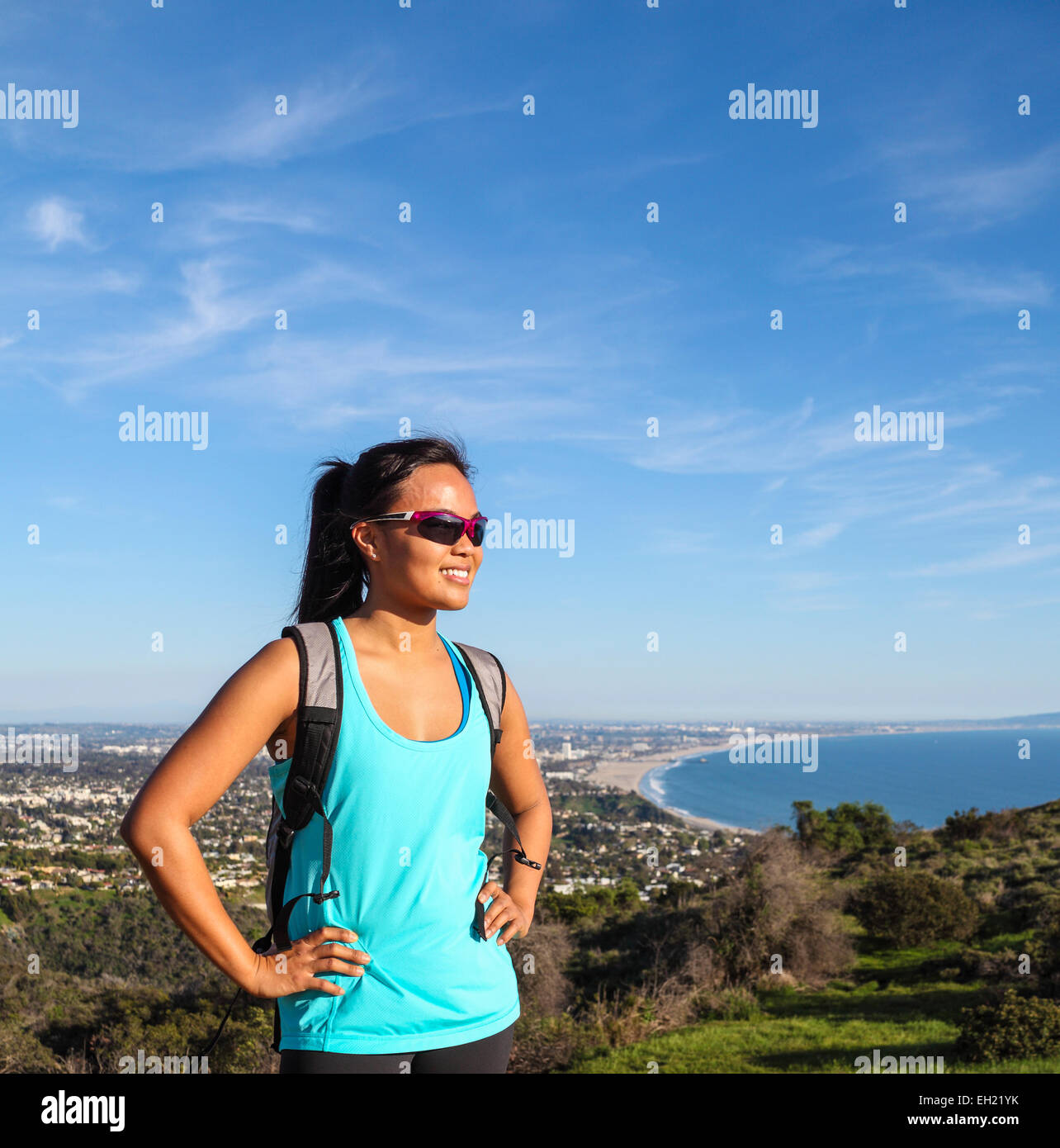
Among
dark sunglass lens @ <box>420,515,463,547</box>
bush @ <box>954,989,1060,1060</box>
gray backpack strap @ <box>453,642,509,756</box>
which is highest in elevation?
dark sunglass lens @ <box>420,515,463,547</box>

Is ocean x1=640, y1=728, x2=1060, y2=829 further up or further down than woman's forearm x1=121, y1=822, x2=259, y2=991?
further down

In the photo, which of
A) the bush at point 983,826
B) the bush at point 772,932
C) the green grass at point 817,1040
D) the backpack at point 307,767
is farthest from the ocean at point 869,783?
the backpack at point 307,767

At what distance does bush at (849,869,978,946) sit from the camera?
614 inches

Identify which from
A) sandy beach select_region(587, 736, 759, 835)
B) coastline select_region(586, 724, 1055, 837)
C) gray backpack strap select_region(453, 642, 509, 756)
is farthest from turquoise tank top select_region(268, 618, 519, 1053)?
sandy beach select_region(587, 736, 759, 835)

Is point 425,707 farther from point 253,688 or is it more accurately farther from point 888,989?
point 888,989

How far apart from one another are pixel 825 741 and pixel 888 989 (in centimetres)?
14868

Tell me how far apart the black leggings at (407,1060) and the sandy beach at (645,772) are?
82.5 ft

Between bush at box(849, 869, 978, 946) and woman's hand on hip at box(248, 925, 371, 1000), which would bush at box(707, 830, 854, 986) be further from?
woman's hand on hip at box(248, 925, 371, 1000)

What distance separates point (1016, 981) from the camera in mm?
11250

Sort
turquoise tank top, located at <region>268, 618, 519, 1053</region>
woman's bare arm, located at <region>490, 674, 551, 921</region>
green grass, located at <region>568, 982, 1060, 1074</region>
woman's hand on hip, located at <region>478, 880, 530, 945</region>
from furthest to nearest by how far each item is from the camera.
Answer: green grass, located at <region>568, 982, 1060, 1074</region>
woman's bare arm, located at <region>490, 674, 551, 921</region>
woman's hand on hip, located at <region>478, 880, 530, 945</region>
turquoise tank top, located at <region>268, 618, 519, 1053</region>

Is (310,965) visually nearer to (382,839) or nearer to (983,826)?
(382,839)

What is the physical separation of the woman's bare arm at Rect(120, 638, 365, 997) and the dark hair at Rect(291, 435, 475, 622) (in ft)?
1.41

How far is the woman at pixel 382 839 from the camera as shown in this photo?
1.54 meters

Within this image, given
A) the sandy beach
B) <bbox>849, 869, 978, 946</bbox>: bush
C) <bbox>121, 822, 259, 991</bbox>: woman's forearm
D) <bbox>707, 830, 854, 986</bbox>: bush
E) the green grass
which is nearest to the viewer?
<bbox>121, 822, 259, 991</bbox>: woman's forearm
